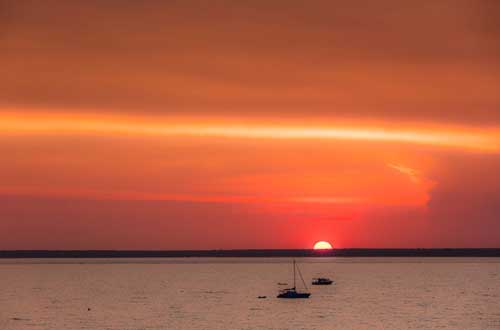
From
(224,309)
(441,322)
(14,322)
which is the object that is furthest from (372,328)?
(14,322)

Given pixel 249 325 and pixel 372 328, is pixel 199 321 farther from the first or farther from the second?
pixel 372 328

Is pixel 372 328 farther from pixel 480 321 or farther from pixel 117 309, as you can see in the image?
pixel 117 309

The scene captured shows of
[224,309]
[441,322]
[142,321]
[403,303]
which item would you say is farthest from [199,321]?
[403,303]

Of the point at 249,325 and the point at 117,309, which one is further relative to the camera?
the point at 117,309

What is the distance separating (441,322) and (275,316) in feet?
89.8

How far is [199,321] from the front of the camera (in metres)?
148

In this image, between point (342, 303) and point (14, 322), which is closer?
point (14, 322)

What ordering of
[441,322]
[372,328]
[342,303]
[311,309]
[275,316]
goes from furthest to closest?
[342,303]
[311,309]
[275,316]
[441,322]
[372,328]

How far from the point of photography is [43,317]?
15900cm

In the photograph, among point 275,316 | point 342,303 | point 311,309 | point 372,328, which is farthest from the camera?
point 342,303

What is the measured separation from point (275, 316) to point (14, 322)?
42245mm

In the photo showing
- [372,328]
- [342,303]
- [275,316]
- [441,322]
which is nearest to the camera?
[372,328]

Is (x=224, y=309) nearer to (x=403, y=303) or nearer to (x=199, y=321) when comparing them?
(x=199, y=321)

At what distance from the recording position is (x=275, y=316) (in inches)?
6102
